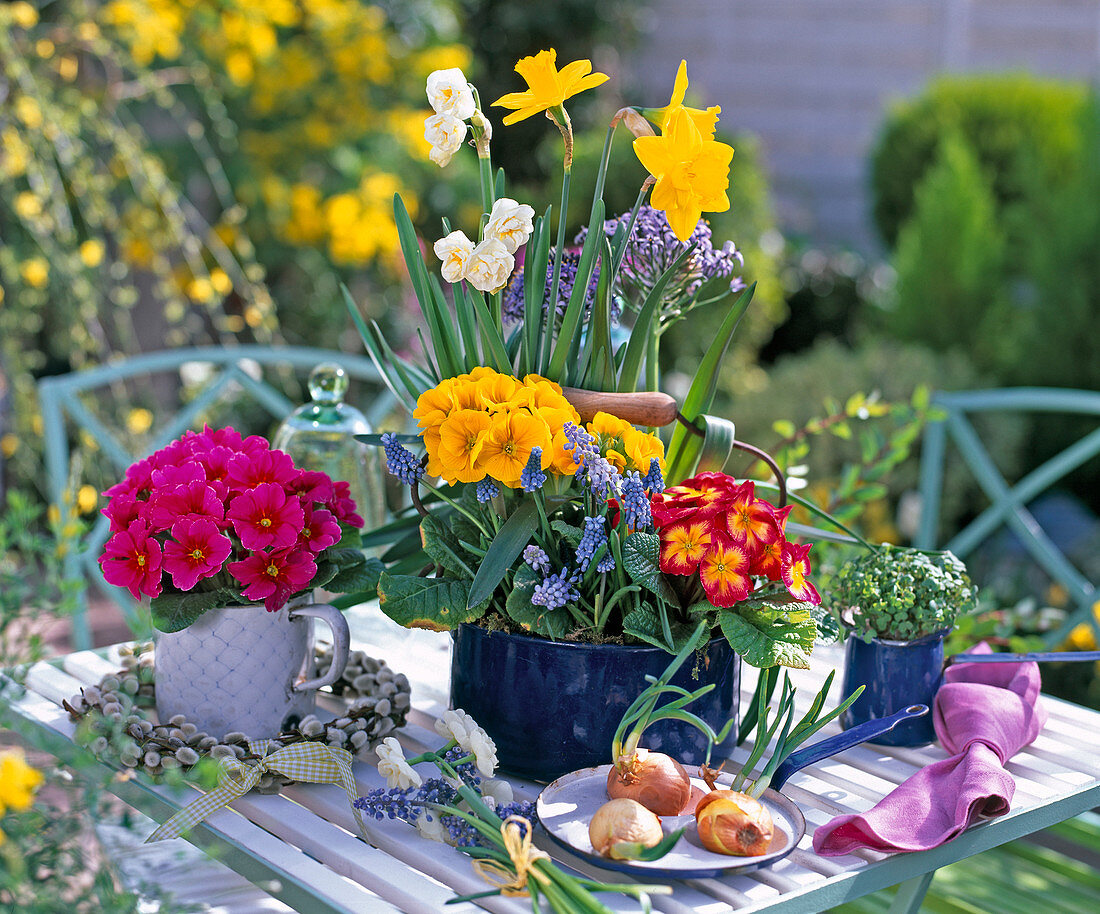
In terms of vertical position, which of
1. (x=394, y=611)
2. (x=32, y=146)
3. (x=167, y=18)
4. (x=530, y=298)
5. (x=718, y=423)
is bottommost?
(x=394, y=611)

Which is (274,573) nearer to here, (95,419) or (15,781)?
(15,781)

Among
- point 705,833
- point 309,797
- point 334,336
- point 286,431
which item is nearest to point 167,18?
point 334,336

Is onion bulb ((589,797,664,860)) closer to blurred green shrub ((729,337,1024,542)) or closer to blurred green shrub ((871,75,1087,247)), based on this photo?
blurred green shrub ((729,337,1024,542))

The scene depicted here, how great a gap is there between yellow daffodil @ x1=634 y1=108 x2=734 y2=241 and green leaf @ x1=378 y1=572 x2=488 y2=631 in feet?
1.09

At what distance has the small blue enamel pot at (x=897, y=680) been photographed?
1.03 metres

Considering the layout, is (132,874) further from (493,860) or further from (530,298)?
(530,298)

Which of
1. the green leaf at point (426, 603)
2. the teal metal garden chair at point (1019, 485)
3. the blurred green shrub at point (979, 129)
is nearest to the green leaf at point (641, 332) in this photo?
the green leaf at point (426, 603)

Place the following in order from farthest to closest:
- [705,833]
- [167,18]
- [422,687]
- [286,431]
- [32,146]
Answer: [167,18], [32,146], [286,431], [422,687], [705,833]

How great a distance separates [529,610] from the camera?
35.4 inches

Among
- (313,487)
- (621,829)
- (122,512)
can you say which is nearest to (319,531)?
(313,487)

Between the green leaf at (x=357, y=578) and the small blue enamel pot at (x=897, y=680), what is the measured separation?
43 cm

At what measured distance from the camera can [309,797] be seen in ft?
3.02

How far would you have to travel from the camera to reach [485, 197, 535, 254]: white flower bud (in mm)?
883

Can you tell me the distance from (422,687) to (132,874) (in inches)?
19.7
